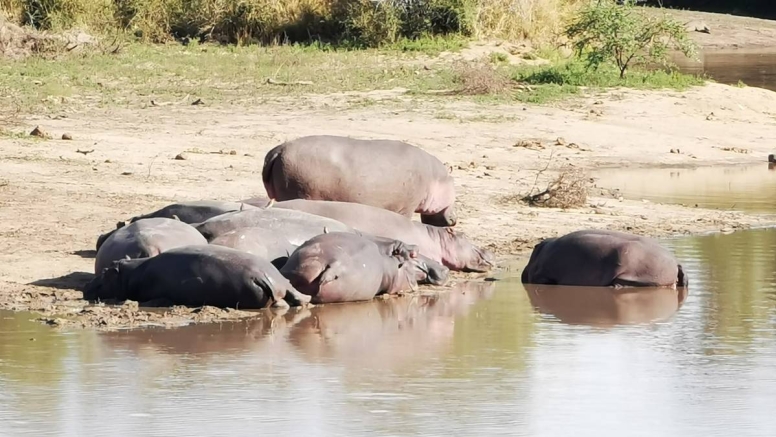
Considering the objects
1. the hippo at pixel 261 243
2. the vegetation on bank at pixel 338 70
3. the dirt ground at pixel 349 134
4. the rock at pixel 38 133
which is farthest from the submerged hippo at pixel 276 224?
the vegetation on bank at pixel 338 70

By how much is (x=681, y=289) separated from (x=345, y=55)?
45.3ft

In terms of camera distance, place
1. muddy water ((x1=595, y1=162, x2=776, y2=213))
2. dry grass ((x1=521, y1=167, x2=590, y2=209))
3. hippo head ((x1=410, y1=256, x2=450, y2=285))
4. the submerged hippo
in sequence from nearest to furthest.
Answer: the submerged hippo → hippo head ((x1=410, y1=256, x2=450, y2=285)) → dry grass ((x1=521, y1=167, x2=590, y2=209)) → muddy water ((x1=595, y1=162, x2=776, y2=213))

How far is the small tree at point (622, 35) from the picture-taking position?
19484 mm

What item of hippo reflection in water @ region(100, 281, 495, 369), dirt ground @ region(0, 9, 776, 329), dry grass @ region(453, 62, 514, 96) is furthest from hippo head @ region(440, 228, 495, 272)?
dry grass @ region(453, 62, 514, 96)

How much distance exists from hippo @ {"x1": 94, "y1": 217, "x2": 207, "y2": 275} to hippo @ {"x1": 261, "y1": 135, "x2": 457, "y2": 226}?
5.59 feet

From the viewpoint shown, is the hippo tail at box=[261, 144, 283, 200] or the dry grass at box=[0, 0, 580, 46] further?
the dry grass at box=[0, 0, 580, 46]

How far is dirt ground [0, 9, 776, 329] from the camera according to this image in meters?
9.00

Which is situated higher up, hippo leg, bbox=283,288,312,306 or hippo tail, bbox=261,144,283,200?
hippo tail, bbox=261,144,283,200

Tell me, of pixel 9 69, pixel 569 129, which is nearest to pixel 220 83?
pixel 9 69

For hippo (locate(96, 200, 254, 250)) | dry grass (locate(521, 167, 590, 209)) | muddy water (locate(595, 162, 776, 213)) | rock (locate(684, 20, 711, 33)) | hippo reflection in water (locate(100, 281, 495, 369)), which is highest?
hippo (locate(96, 200, 254, 250))

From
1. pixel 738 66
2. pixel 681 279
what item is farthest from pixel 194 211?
pixel 738 66

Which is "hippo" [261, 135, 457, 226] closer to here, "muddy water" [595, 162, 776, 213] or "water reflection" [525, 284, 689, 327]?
"water reflection" [525, 284, 689, 327]

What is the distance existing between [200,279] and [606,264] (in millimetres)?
2559

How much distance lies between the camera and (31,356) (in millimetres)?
6426
